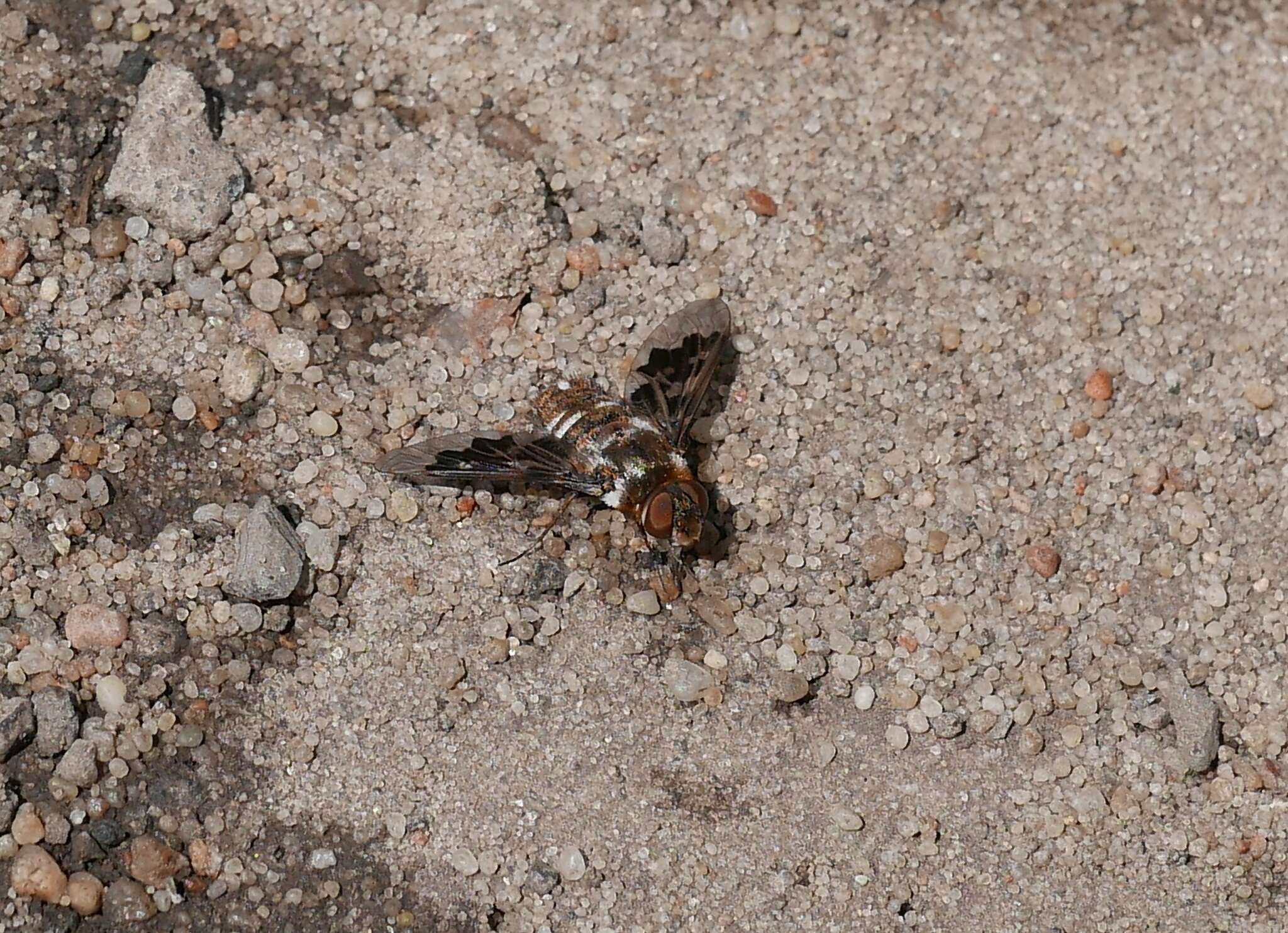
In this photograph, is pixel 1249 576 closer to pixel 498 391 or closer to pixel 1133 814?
pixel 1133 814

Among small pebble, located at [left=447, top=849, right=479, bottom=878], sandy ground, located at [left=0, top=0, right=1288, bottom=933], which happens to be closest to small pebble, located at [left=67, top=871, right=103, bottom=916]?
sandy ground, located at [left=0, top=0, right=1288, bottom=933]

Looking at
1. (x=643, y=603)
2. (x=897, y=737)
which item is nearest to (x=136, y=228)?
(x=643, y=603)

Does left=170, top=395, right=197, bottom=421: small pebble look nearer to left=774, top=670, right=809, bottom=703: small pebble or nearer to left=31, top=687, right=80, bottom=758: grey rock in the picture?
left=31, top=687, right=80, bottom=758: grey rock

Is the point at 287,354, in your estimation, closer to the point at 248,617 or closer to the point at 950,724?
the point at 248,617

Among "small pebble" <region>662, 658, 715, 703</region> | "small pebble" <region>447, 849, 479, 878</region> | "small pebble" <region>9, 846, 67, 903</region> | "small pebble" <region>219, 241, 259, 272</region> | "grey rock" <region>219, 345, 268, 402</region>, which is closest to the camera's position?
"small pebble" <region>9, 846, 67, 903</region>

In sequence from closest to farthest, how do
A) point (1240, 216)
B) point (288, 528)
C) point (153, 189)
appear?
point (288, 528)
point (153, 189)
point (1240, 216)

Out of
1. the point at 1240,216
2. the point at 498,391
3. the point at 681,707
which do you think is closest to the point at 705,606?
the point at 681,707

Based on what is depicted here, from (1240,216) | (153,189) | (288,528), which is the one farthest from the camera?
(1240,216)
